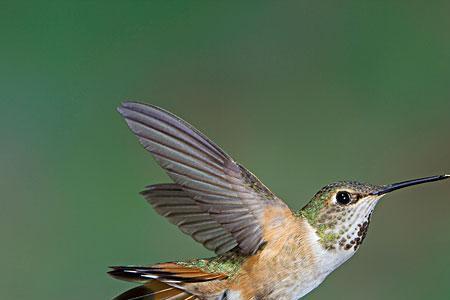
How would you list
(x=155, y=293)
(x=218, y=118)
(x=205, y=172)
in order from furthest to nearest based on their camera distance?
(x=218, y=118), (x=155, y=293), (x=205, y=172)

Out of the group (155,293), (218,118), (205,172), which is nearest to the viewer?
(205,172)

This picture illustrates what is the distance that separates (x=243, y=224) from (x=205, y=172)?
0.29ft

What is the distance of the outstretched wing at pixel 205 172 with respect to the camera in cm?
95

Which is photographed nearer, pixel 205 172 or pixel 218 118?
pixel 205 172

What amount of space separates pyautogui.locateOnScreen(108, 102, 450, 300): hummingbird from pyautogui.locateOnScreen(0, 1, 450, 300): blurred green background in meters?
1.15

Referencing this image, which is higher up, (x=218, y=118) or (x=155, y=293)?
(x=218, y=118)

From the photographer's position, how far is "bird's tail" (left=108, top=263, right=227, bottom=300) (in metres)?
1.07

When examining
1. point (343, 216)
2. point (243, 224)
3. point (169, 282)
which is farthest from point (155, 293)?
point (343, 216)

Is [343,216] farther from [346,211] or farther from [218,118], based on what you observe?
[218,118]

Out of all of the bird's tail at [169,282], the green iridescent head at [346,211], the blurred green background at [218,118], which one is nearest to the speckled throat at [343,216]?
the green iridescent head at [346,211]

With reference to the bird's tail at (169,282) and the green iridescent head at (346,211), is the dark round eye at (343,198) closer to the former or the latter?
the green iridescent head at (346,211)

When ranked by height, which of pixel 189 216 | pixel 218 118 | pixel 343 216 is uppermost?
pixel 218 118

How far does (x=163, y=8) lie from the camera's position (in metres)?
3.42

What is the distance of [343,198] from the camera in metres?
1.02
